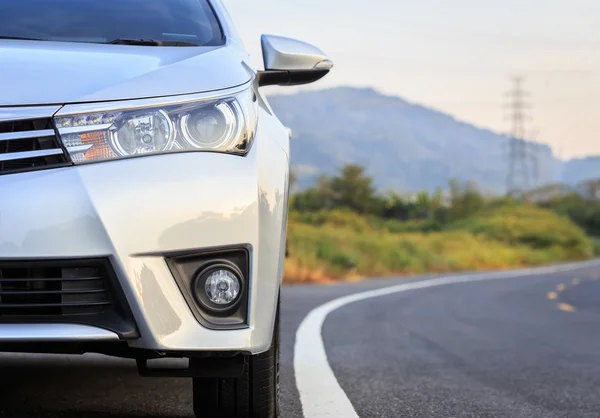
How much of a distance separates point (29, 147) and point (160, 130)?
35cm

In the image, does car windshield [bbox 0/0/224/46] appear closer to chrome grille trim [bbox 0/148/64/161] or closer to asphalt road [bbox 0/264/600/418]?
chrome grille trim [bbox 0/148/64/161]

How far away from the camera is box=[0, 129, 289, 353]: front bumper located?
7.79 ft

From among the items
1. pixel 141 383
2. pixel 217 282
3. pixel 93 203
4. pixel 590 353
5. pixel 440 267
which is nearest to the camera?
pixel 93 203

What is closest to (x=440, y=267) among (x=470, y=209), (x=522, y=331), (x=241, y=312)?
(x=522, y=331)

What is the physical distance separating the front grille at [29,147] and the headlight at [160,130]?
0.03 metres

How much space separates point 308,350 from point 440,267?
38.1 metres

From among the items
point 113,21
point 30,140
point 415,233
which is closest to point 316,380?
point 113,21

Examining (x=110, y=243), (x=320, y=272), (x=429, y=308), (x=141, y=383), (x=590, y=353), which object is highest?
(x=110, y=243)

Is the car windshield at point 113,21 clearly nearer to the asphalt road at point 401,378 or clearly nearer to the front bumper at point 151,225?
the front bumper at point 151,225

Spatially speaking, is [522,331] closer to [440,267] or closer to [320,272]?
[320,272]

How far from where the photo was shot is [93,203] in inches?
94.5

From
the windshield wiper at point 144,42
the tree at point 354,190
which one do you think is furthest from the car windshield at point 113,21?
the tree at point 354,190

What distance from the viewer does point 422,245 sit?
190ft

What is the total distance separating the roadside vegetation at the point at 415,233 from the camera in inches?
1455
